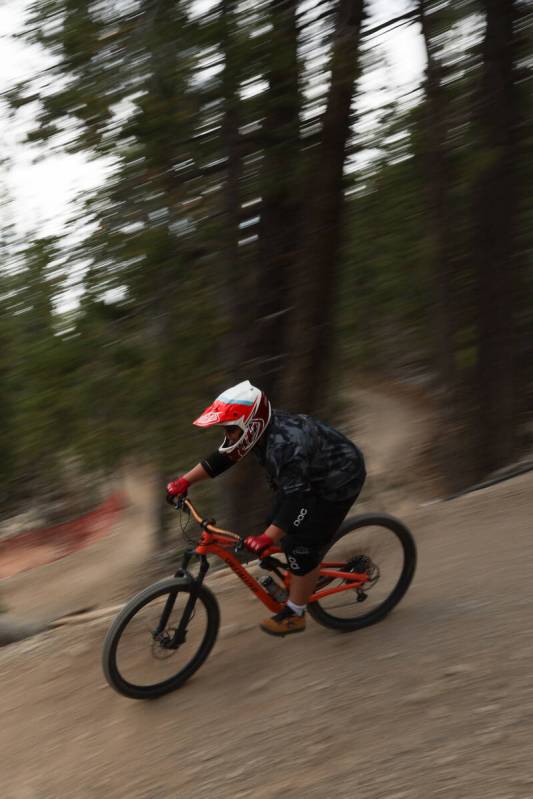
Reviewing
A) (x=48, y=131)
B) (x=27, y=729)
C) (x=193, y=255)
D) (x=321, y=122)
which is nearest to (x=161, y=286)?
(x=193, y=255)

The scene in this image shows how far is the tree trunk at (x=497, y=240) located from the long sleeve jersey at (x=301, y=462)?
546 cm

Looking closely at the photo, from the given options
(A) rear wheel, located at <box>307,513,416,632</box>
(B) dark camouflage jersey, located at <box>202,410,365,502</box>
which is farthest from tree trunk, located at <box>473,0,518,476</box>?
(B) dark camouflage jersey, located at <box>202,410,365,502</box>

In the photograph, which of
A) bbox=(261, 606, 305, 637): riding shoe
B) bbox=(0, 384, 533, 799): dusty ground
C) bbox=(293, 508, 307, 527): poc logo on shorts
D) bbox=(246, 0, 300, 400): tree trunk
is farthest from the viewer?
bbox=(246, 0, 300, 400): tree trunk

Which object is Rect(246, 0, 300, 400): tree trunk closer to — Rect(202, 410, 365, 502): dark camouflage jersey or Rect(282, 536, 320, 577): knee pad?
Rect(202, 410, 365, 502): dark camouflage jersey

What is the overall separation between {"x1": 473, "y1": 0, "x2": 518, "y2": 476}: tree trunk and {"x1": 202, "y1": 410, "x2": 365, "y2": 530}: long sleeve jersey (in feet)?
17.9

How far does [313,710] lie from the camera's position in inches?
184

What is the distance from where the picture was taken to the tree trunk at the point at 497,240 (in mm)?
9914

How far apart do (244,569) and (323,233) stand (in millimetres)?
4889

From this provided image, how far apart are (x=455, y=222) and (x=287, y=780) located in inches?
335

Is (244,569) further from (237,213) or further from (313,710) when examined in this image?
(237,213)

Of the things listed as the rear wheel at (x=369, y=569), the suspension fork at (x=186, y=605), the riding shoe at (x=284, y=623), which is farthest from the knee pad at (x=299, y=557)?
the suspension fork at (x=186, y=605)

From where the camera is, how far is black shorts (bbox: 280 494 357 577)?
491 cm

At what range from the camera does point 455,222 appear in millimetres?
11023

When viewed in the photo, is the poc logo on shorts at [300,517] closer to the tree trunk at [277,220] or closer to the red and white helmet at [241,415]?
the red and white helmet at [241,415]
